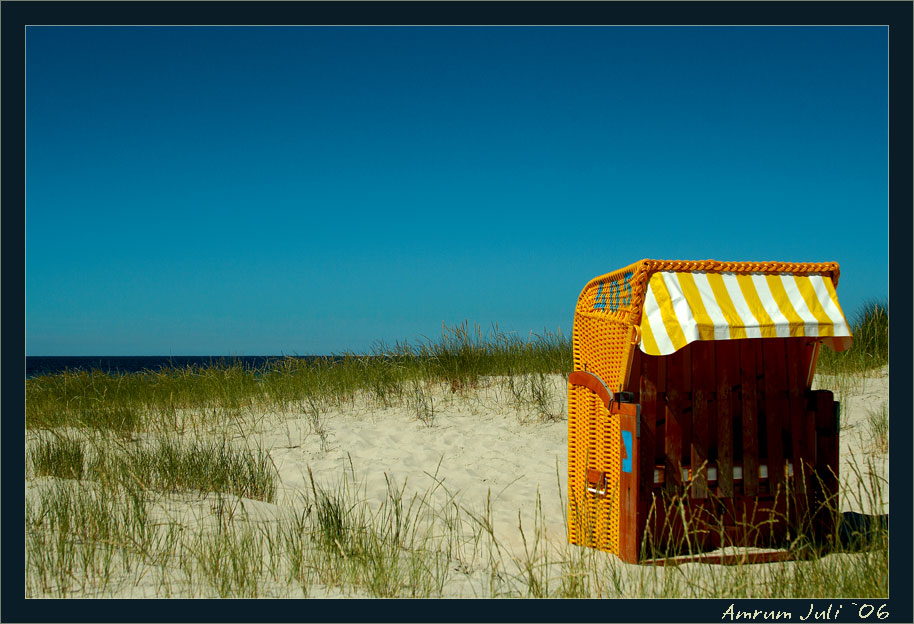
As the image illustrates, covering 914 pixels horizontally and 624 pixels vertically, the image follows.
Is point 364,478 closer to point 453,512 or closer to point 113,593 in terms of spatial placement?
point 453,512

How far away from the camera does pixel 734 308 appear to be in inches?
156

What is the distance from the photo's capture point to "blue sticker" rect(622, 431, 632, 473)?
4.07 meters

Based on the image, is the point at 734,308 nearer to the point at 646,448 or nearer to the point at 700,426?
the point at 700,426

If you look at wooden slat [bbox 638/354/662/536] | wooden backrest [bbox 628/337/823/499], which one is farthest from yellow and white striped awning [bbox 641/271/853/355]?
wooden slat [bbox 638/354/662/536]

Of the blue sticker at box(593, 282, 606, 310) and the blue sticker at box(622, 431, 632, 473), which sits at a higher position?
the blue sticker at box(593, 282, 606, 310)

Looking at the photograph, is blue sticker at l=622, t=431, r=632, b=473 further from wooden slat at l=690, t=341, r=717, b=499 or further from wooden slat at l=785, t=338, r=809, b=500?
wooden slat at l=785, t=338, r=809, b=500

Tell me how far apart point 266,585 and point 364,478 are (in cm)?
289

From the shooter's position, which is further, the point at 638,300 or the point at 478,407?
the point at 478,407

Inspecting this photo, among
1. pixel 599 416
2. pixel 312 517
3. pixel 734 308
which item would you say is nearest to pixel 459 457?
pixel 312 517

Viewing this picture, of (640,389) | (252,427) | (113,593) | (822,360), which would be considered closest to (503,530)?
(640,389)

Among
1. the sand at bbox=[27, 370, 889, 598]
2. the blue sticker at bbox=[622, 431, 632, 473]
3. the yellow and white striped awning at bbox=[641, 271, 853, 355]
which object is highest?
the yellow and white striped awning at bbox=[641, 271, 853, 355]

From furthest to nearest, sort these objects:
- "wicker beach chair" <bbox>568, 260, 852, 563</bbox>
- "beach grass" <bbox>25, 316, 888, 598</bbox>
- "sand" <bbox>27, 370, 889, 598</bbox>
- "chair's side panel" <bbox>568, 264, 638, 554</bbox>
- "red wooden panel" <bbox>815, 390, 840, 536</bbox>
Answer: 1. "sand" <bbox>27, 370, 889, 598</bbox>
2. "red wooden panel" <bbox>815, 390, 840, 536</bbox>
3. "chair's side panel" <bbox>568, 264, 638, 554</bbox>
4. "wicker beach chair" <bbox>568, 260, 852, 563</bbox>
5. "beach grass" <bbox>25, 316, 888, 598</bbox>

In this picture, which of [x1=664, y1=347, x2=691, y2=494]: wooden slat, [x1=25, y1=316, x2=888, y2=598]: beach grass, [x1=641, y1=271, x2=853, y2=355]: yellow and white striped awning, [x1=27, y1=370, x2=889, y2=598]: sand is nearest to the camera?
[x1=25, y1=316, x2=888, y2=598]: beach grass

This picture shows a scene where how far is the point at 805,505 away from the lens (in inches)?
173
